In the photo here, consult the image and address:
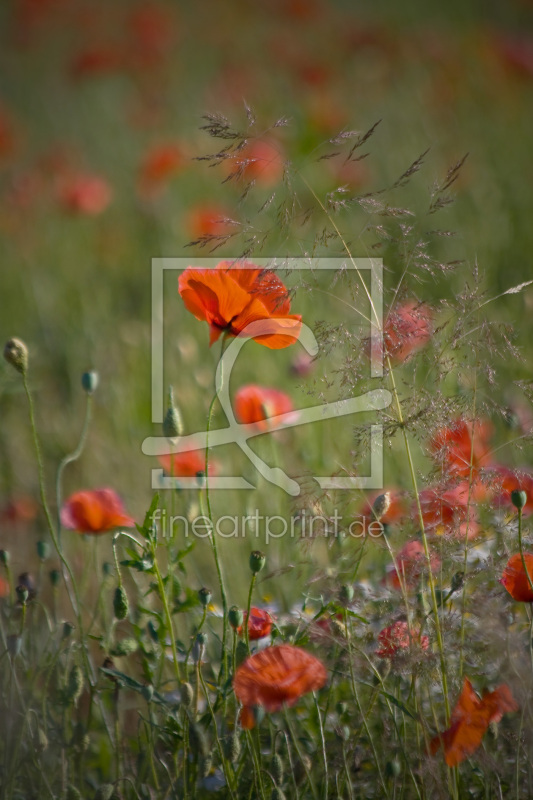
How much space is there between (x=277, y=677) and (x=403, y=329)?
0.45m

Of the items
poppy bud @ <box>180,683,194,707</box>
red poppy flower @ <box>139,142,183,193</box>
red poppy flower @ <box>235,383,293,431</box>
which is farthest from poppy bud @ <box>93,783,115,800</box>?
red poppy flower @ <box>139,142,183,193</box>

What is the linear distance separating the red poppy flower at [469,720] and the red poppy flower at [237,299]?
482 millimetres

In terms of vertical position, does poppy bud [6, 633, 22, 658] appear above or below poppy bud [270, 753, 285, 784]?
above

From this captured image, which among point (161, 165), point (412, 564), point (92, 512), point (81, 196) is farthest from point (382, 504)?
point (81, 196)

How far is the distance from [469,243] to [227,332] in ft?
6.26

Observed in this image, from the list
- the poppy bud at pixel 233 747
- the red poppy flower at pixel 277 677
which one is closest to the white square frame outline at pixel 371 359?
the red poppy flower at pixel 277 677

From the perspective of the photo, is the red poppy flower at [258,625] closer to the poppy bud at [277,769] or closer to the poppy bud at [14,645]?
the poppy bud at [277,769]

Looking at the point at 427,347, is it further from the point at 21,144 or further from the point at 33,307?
the point at 21,144

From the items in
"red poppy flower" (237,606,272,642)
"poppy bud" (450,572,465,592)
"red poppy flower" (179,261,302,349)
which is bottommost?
"red poppy flower" (237,606,272,642)

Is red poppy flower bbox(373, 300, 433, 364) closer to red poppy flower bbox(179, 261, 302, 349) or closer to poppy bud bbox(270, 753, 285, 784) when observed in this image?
red poppy flower bbox(179, 261, 302, 349)

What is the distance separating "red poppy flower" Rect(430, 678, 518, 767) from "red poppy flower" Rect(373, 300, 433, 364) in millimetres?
403

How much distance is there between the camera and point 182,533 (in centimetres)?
191

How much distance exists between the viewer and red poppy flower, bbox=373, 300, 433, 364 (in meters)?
1.04

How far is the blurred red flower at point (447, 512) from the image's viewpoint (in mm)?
1060
